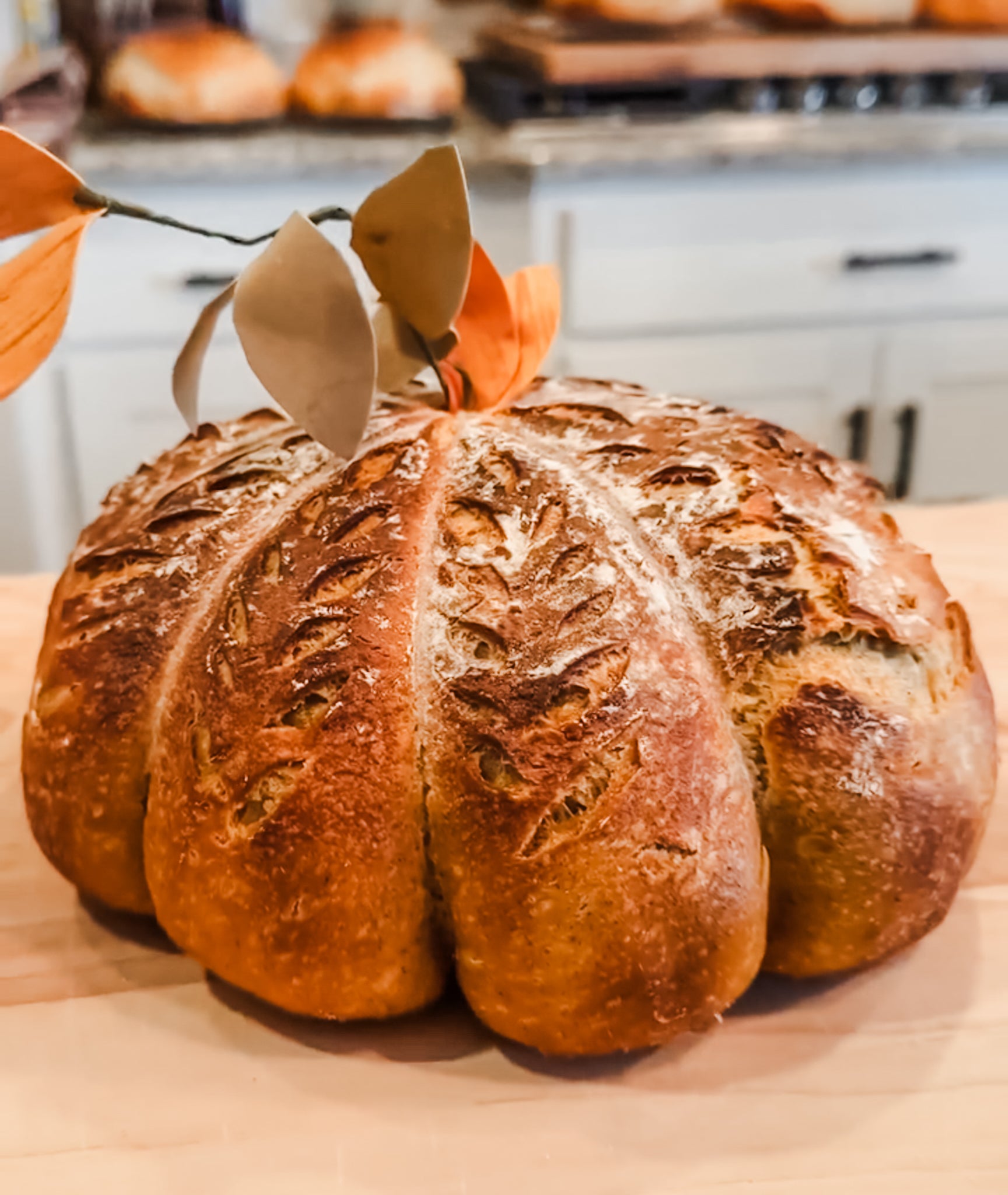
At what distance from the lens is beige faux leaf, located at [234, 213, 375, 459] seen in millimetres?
525

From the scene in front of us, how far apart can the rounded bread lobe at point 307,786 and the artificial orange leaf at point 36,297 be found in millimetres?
156

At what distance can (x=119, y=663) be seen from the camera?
1.92 ft

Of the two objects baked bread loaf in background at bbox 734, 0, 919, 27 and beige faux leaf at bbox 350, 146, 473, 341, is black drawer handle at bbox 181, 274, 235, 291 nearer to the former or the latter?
baked bread loaf in background at bbox 734, 0, 919, 27

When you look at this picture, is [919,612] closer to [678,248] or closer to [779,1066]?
[779,1066]

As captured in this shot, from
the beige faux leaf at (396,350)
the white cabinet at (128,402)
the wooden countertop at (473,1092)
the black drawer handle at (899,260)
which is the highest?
the beige faux leaf at (396,350)

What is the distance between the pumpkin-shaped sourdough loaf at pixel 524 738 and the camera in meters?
0.50

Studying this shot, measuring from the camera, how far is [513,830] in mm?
500

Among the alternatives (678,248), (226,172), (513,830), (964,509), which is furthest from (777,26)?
(513,830)

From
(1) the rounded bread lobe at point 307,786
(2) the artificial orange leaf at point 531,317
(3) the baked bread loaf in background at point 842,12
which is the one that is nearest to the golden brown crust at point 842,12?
(3) the baked bread loaf in background at point 842,12

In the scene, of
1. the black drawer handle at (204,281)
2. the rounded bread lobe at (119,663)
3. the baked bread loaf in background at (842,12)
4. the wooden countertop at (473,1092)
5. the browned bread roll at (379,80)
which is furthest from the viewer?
the baked bread loaf in background at (842,12)

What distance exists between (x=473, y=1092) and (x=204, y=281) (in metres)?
1.53

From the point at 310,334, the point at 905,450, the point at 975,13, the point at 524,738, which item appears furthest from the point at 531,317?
the point at 975,13

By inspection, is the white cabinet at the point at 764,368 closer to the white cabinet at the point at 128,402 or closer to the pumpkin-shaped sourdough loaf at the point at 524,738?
the white cabinet at the point at 128,402

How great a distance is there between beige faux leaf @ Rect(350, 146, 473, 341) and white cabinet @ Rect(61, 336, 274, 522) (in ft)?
4.21
